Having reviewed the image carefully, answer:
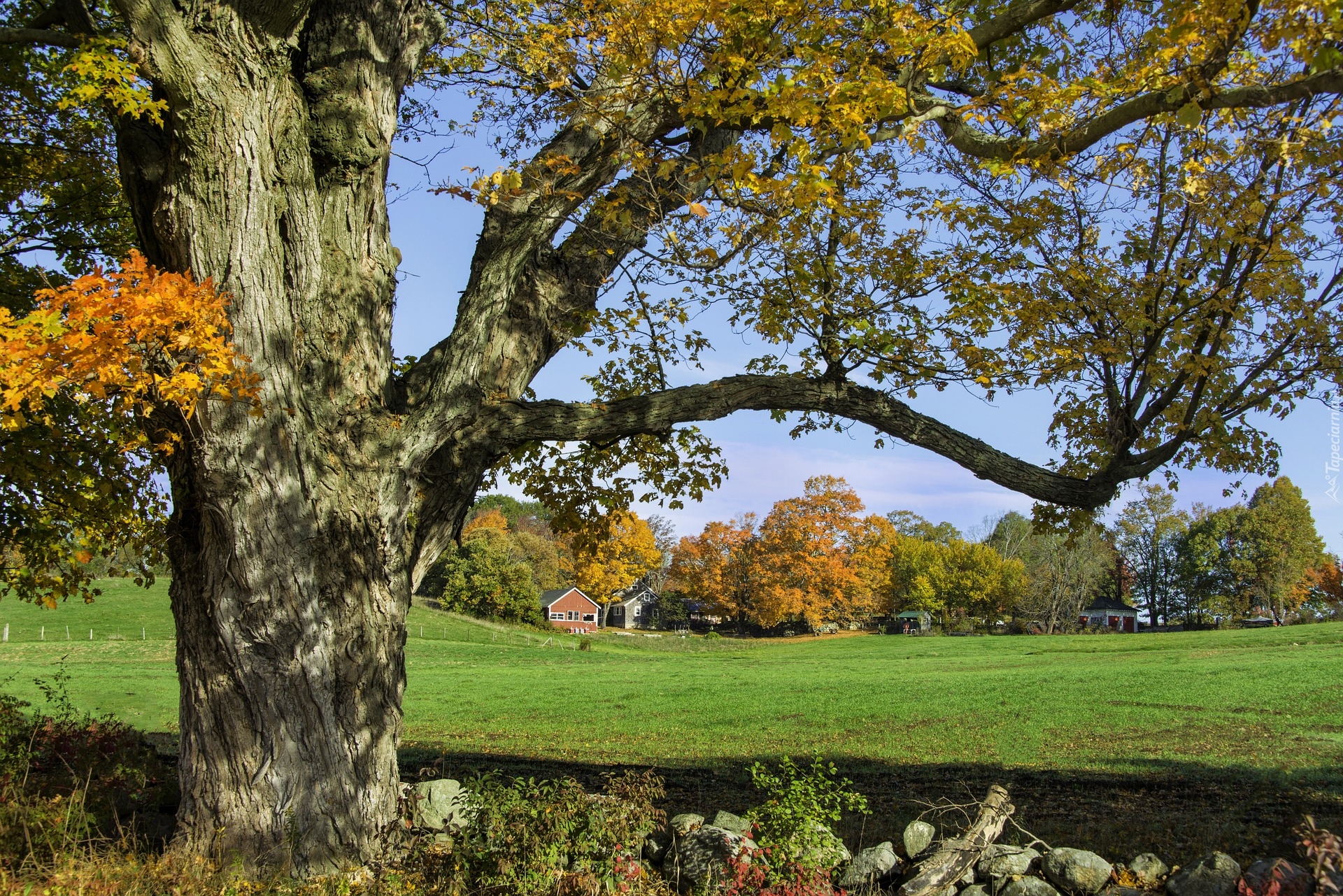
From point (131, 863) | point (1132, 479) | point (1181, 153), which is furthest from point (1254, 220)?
point (131, 863)

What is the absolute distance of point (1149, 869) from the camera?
5.38 meters

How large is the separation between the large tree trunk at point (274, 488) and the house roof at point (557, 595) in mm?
64528

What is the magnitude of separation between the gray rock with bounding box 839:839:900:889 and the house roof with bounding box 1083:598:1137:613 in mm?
77168

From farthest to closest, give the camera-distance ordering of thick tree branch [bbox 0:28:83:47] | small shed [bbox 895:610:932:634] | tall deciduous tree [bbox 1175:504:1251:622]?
1. small shed [bbox 895:610:932:634]
2. tall deciduous tree [bbox 1175:504:1251:622]
3. thick tree branch [bbox 0:28:83:47]

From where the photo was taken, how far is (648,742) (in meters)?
13.6

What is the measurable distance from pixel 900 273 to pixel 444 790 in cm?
655

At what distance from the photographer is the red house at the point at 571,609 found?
70250 millimetres

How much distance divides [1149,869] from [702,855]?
9.48 feet

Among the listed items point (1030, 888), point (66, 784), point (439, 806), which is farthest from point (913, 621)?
point (66, 784)

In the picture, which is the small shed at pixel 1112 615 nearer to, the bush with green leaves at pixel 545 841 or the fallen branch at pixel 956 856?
the fallen branch at pixel 956 856

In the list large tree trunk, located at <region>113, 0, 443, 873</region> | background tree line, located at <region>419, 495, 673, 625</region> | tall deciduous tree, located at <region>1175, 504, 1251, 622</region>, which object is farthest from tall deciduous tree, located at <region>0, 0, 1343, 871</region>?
tall deciduous tree, located at <region>1175, 504, 1251, 622</region>

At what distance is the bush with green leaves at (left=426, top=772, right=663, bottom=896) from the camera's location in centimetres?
488

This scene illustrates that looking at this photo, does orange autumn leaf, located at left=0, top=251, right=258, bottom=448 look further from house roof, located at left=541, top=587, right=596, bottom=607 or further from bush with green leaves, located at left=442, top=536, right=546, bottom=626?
house roof, located at left=541, top=587, right=596, bottom=607

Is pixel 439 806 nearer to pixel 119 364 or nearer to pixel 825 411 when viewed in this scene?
pixel 119 364
